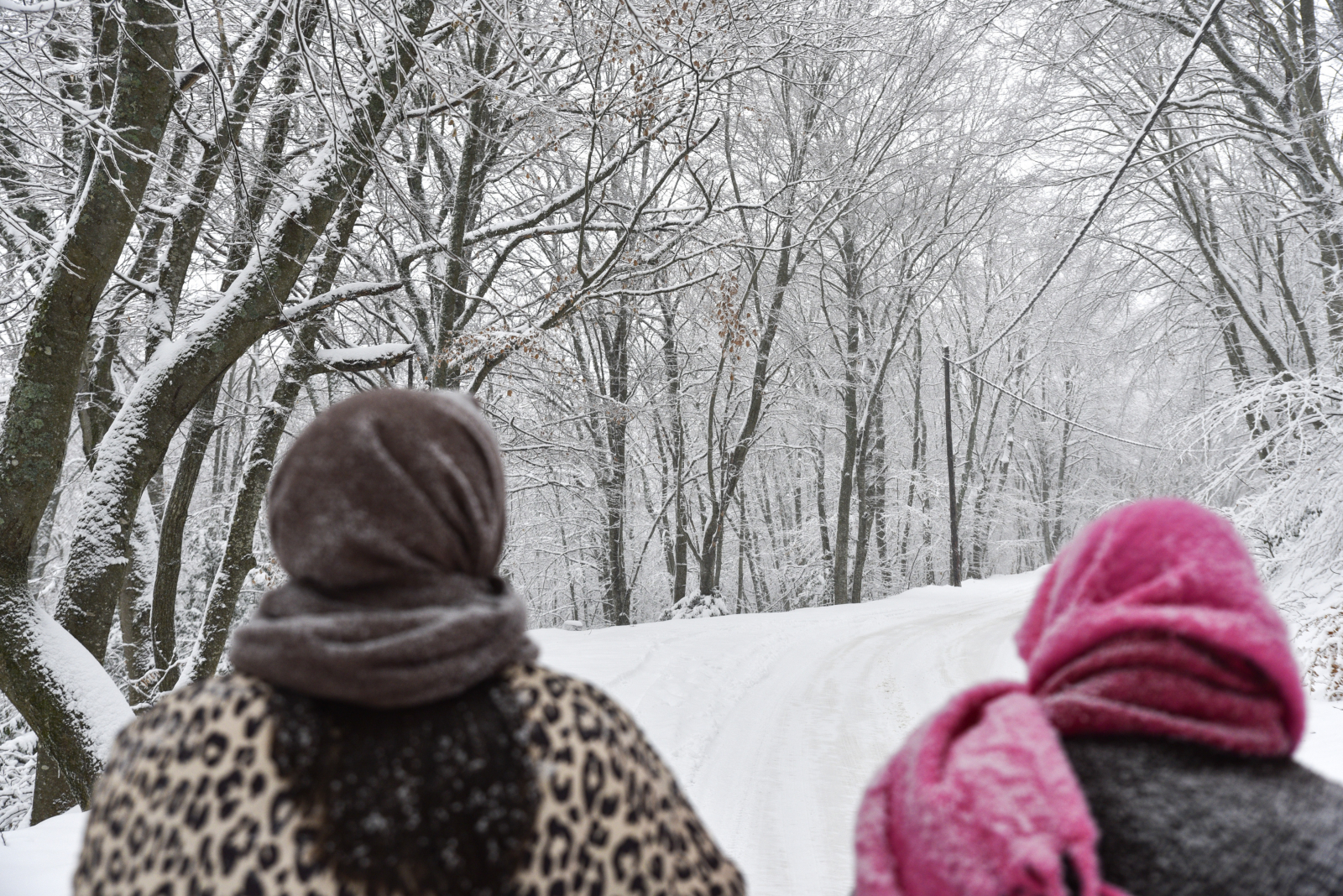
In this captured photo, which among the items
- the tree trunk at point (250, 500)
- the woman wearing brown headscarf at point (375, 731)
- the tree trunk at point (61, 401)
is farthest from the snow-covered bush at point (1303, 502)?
the tree trunk at point (250, 500)

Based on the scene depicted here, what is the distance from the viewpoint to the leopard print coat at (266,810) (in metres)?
1.19

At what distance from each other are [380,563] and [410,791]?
0.35 metres

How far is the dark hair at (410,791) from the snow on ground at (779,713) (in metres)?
2.59

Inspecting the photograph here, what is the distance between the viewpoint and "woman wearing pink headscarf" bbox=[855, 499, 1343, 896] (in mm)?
1032

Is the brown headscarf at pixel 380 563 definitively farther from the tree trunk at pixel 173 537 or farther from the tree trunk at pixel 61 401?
the tree trunk at pixel 173 537

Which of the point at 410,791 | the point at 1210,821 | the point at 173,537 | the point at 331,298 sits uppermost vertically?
the point at 331,298

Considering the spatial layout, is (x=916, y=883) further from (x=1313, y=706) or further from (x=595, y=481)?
(x=595, y=481)

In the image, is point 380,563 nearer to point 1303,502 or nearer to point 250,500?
point 250,500

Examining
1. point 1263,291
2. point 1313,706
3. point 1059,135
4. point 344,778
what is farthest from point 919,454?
point 344,778

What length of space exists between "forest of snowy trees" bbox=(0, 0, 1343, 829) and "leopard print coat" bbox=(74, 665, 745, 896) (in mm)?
3179

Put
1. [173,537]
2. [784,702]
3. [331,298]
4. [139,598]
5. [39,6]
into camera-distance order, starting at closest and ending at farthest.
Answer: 1. [39,6]
2. [331,298]
3. [784,702]
4. [173,537]
5. [139,598]

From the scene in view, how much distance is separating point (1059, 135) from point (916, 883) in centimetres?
1257

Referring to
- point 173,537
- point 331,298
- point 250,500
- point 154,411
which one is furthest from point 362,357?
point 173,537

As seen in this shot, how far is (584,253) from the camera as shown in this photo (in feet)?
29.1
